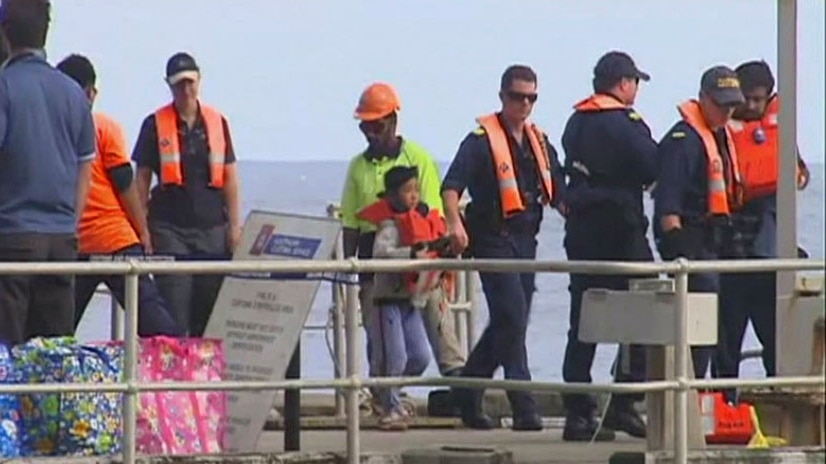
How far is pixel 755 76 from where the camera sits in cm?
1393

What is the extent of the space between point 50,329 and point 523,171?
285 cm

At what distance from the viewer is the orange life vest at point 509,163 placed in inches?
534

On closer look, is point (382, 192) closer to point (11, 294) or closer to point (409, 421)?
point (409, 421)

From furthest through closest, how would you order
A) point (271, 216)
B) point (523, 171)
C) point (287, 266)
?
point (523, 171) → point (271, 216) → point (287, 266)

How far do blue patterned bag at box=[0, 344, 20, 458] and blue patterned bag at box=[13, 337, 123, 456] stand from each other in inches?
1.8

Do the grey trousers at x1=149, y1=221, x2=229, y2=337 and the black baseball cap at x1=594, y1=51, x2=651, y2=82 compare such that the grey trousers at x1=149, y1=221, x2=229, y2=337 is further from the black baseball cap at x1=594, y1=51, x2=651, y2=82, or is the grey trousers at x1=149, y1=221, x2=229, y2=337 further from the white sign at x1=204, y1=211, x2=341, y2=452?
the black baseball cap at x1=594, y1=51, x2=651, y2=82

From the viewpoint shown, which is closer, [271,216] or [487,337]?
[271,216]

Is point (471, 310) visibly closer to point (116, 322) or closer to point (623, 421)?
point (116, 322)

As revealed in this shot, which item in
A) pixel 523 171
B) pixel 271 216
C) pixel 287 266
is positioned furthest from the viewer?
pixel 523 171

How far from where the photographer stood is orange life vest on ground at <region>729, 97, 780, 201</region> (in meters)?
13.7

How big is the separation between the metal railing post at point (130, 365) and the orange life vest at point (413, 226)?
115 inches

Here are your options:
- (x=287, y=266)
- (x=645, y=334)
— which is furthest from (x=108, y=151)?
(x=645, y=334)

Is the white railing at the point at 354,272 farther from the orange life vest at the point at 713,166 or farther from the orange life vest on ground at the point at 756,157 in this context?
the orange life vest on ground at the point at 756,157

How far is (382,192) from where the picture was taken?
14.2m
